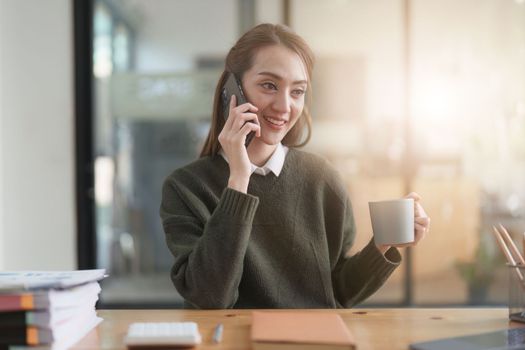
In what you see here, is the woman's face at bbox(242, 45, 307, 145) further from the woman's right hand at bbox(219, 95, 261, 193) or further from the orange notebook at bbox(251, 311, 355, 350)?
the orange notebook at bbox(251, 311, 355, 350)

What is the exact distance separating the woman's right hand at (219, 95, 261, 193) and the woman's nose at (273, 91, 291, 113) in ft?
0.17

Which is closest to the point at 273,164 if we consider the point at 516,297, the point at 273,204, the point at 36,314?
the point at 273,204

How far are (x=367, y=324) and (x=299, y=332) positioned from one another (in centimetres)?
23

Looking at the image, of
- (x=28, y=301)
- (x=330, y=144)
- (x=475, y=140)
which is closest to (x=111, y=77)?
(x=330, y=144)

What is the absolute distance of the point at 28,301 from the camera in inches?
36.8

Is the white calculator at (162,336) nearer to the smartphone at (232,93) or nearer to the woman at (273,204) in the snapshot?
the woman at (273,204)

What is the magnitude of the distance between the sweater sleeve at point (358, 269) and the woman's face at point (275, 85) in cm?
35

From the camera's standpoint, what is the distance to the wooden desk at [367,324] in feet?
3.36

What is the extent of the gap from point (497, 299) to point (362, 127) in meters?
1.52

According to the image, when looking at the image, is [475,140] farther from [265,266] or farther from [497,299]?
[265,266]

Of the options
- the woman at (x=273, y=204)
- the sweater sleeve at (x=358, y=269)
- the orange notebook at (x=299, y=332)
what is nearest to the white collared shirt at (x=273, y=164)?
the woman at (x=273, y=204)

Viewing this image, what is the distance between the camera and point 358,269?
5.03 feet

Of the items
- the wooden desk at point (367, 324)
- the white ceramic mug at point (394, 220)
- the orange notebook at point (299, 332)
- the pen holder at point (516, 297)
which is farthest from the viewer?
the white ceramic mug at point (394, 220)

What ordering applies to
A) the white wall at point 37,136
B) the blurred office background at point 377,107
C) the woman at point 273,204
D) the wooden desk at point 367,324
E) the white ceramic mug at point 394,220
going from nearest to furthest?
the wooden desk at point 367,324 < the white ceramic mug at point 394,220 < the woman at point 273,204 < the white wall at point 37,136 < the blurred office background at point 377,107
